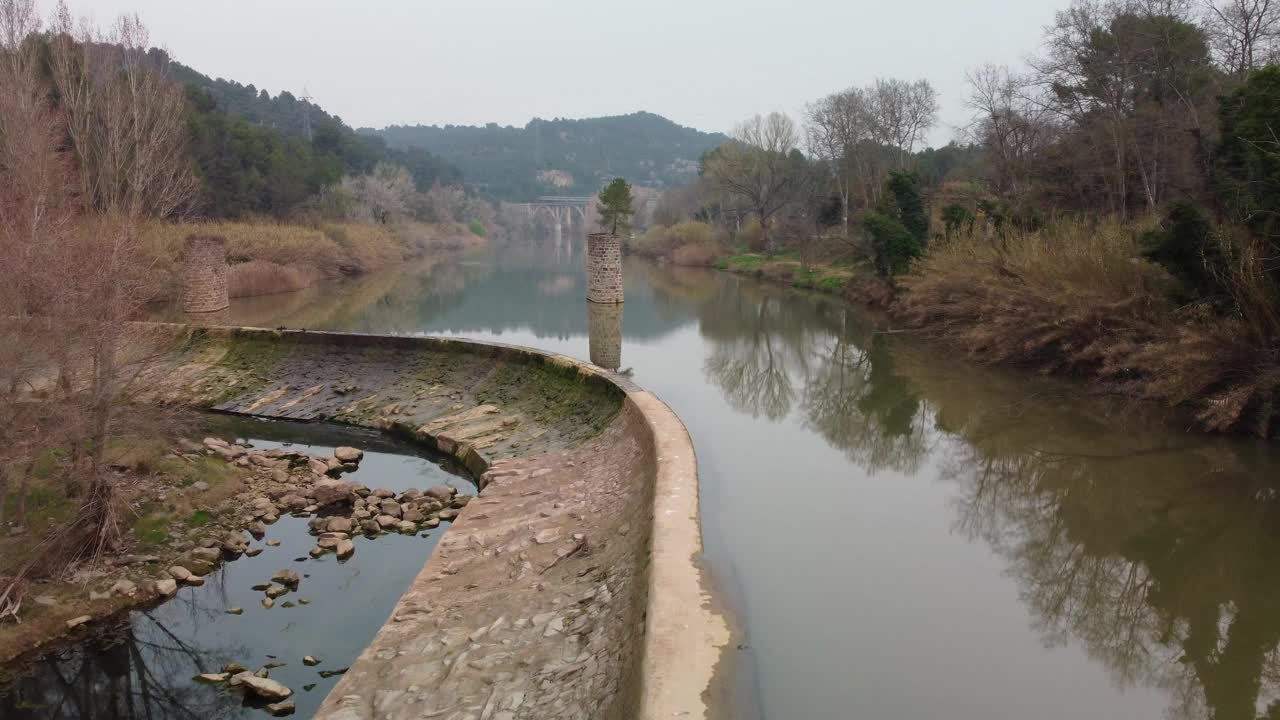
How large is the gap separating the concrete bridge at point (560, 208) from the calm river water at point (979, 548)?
313 ft

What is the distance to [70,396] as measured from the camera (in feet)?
22.6

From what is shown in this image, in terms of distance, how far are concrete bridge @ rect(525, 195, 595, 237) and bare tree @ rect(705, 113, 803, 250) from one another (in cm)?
6017

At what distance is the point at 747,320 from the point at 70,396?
17823 millimetres

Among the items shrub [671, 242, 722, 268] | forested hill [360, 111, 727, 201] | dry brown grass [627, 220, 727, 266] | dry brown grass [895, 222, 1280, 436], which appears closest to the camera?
dry brown grass [895, 222, 1280, 436]

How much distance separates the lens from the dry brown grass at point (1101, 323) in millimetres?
8523

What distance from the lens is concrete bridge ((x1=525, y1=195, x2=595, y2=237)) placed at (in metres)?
107

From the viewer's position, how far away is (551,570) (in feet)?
21.0

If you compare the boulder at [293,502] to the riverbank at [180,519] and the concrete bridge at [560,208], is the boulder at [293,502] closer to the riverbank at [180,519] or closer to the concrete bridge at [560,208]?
the riverbank at [180,519]

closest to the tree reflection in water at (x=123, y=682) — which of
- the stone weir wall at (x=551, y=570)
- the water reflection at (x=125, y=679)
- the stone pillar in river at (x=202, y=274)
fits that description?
the water reflection at (x=125, y=679)

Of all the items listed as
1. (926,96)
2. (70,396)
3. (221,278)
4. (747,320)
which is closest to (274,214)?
(221,278)

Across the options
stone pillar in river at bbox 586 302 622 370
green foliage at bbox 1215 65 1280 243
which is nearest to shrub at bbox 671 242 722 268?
stone pillar in river at bbox 586 302 622 370

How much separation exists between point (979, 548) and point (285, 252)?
29.7 m

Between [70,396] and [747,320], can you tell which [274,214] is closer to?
[747,320]

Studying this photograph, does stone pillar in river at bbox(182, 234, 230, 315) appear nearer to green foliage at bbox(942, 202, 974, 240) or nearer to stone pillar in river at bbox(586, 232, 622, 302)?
stone pillar in river at bbox(586, 232, 622, 302)
